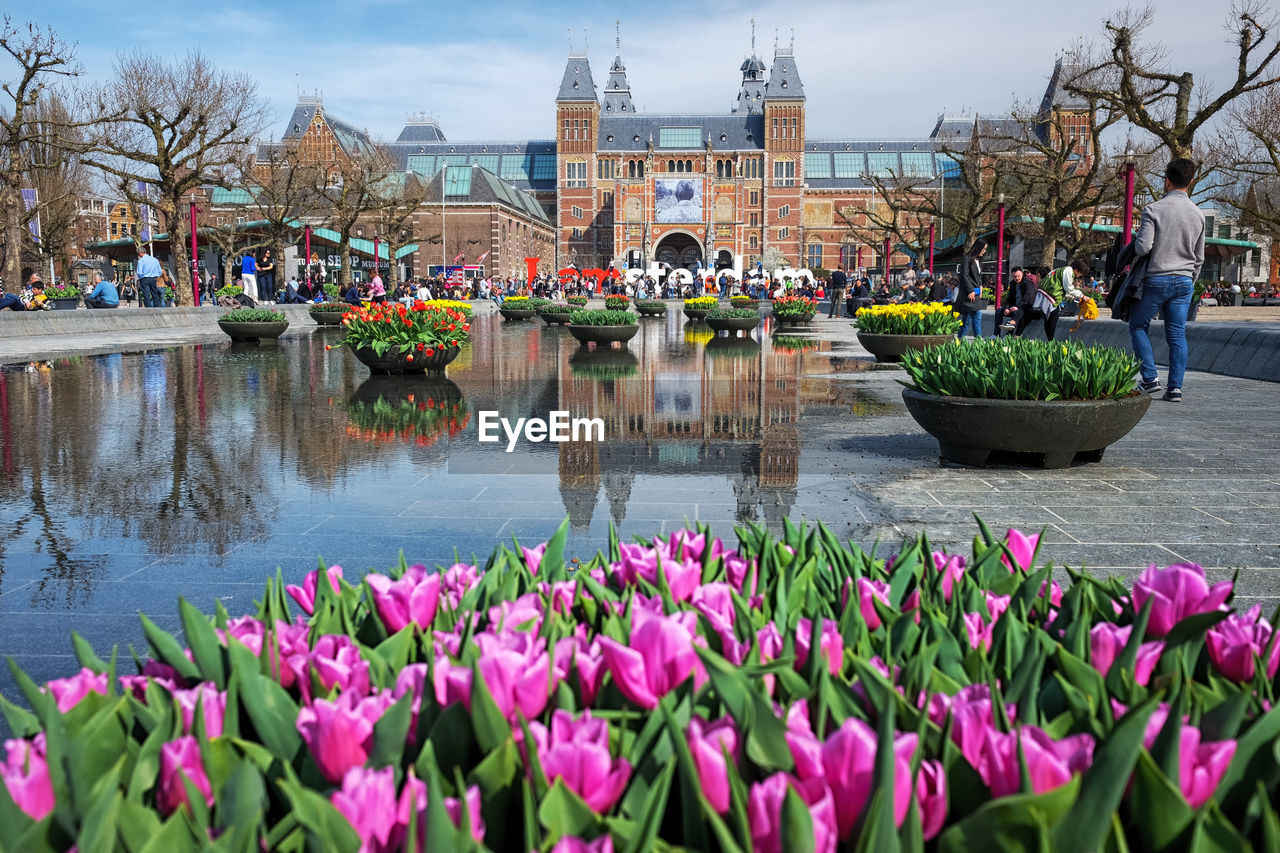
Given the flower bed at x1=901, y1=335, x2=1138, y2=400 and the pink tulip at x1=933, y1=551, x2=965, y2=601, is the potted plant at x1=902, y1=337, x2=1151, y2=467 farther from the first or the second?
the pink tulip at x1=933, y1=551, x2=965, y2=601

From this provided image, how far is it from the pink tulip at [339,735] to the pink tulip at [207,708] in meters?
0.14

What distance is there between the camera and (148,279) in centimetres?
2809

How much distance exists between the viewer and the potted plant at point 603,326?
18.0m

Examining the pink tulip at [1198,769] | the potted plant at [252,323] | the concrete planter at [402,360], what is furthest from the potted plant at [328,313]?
the pink tulip at [1198,769]

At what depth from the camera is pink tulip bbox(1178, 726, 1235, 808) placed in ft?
4.03

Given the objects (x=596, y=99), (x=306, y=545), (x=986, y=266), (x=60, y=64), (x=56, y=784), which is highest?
(x=596, y=99)

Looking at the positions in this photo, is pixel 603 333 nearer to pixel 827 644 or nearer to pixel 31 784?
pixel 827 644

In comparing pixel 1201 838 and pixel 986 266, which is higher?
pixel 986 266

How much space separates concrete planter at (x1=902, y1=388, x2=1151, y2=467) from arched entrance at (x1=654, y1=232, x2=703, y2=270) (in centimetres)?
9374

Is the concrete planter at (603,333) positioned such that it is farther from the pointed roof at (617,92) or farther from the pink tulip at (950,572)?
the pointed roof at (617,92)

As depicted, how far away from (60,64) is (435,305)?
1892 cm

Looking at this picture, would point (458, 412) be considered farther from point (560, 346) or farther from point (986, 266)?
point (986, 266)

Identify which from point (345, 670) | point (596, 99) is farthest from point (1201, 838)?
point (596, 99)

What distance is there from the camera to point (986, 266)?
45625 mm
